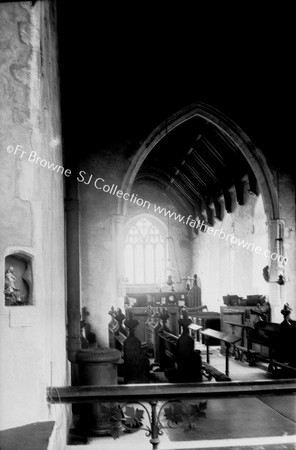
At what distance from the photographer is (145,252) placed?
62.0 feet

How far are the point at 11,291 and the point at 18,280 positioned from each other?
112 millimetres

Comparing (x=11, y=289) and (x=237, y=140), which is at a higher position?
(x=237, y=140)

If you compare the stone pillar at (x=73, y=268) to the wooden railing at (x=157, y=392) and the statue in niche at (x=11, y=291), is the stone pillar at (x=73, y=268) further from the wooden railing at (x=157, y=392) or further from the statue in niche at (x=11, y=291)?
the wooden railing at (x=157, y=392)

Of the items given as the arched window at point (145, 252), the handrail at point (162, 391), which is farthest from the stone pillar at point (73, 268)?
the arched window at point (145, 252)

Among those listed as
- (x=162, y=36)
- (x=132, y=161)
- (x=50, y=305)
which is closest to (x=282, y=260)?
(x=132, y=161)

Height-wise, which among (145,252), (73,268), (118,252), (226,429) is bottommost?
(226,429)

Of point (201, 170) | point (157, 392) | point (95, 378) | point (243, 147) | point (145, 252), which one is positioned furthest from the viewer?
point (145, 252)

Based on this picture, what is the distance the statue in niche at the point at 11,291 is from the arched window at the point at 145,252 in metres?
16.0

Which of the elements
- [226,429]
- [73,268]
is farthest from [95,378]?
[73,268]

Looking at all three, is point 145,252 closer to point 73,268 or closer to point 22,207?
point 73,268

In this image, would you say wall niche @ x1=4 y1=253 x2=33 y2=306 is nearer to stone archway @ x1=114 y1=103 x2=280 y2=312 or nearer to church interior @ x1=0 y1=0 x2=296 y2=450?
church interior @ x1=0 y1=0 x2=296 y2=450

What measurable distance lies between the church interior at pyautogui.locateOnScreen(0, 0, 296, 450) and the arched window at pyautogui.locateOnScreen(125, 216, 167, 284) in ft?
2.59

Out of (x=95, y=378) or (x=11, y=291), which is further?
(x=95, y=378)

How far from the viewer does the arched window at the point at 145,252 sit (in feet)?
61.6
